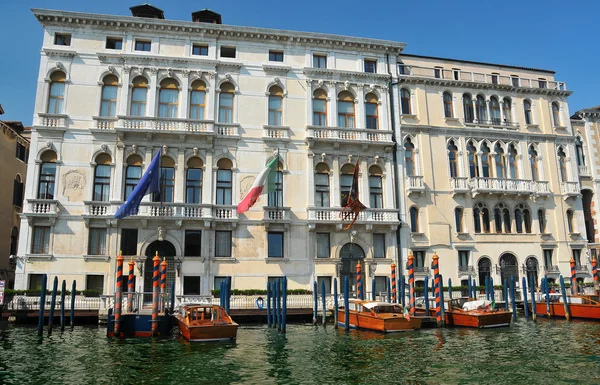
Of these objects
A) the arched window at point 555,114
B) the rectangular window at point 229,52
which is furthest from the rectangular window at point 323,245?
the arched window at point 555,114

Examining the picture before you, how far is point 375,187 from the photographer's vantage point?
1108 inches

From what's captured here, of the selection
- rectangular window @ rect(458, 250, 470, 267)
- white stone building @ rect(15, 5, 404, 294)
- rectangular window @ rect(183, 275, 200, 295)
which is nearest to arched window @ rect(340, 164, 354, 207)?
white stone building @ rect(15, 5, 404, 294)

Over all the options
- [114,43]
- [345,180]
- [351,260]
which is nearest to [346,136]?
[345,180]

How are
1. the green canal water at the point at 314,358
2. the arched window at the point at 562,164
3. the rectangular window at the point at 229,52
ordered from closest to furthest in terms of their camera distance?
the green canal water at the point at 314,358, the rectangular window at the point at 229,52, the arched window at the point at 562,164

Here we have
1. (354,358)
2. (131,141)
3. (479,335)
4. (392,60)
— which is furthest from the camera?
(392,60)

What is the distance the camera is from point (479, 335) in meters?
18.8

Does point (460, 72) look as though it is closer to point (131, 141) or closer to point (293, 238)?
point (293, 238)

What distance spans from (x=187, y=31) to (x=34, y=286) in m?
15.8

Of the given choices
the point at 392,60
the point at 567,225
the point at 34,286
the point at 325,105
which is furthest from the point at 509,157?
the point at 34,286

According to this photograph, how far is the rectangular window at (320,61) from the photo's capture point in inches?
1143

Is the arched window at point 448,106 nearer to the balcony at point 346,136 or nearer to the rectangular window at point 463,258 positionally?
the balcony at point 346,136

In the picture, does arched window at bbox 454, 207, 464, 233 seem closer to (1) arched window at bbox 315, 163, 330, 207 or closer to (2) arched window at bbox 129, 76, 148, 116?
(1) arched window at bbox 315, 163, 330, 207

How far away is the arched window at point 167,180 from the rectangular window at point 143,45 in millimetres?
6481

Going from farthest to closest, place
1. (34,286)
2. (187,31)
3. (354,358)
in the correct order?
(187,31) < (34,286) < (354,358)
